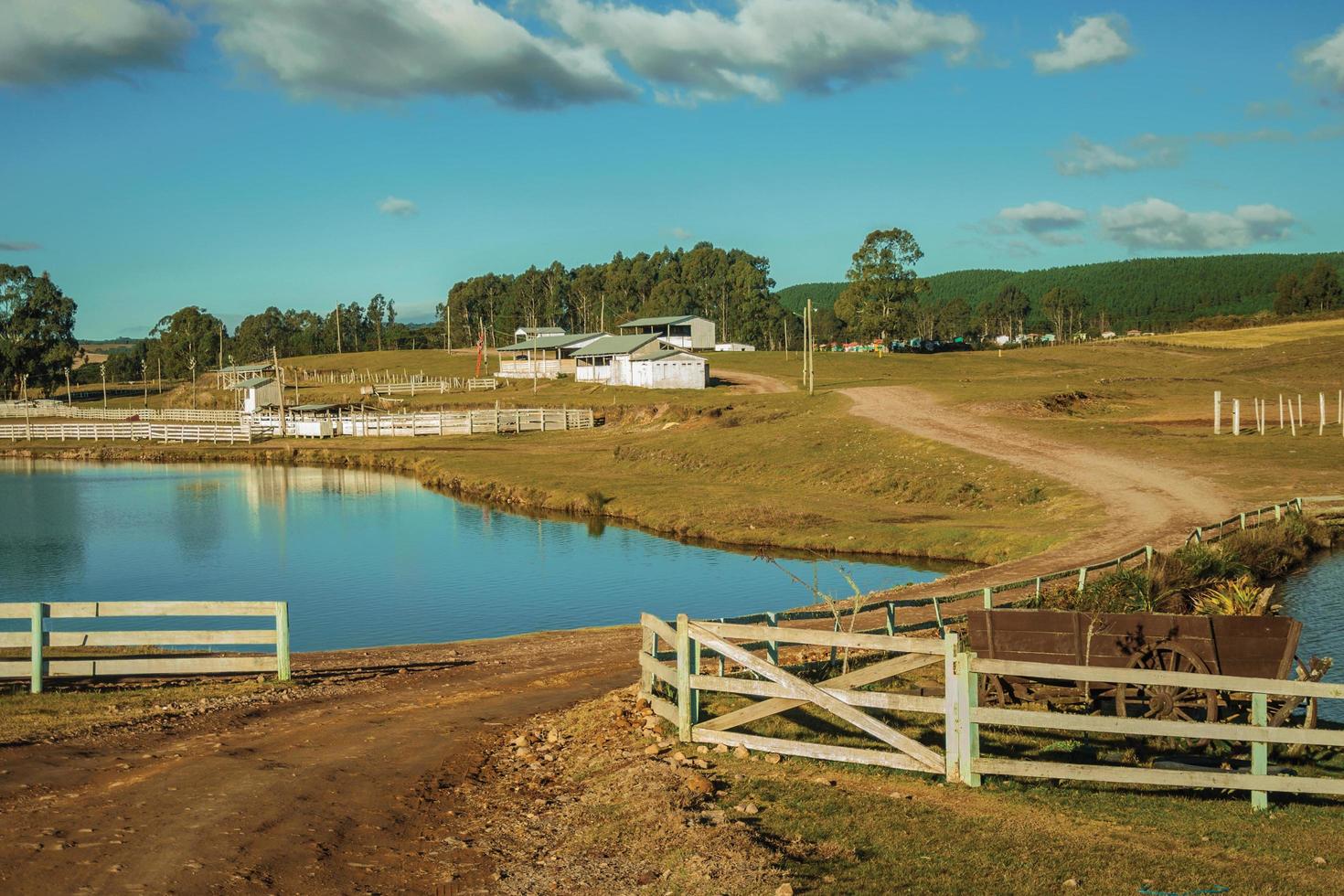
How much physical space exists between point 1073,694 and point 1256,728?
194 inches

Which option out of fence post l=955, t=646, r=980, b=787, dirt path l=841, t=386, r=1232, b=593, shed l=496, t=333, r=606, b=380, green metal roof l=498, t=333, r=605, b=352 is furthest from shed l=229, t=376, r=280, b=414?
fence post l=955, t=646, r=980, b=787

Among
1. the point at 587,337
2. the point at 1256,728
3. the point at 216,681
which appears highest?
the point at 587,337

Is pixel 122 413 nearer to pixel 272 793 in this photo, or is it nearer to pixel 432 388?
pixel 432 388

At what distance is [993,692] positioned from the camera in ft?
52.4

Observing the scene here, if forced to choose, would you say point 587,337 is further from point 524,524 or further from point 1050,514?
point 1050,514

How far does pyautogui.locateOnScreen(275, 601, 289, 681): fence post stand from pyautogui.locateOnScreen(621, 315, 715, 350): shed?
130 m

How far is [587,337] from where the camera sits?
14625cm

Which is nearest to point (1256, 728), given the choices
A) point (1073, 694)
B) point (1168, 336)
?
point (1073, 694)

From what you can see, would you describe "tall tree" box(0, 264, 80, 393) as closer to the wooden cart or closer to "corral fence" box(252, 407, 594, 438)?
"corral fence" box(252, 407, 594, 438)

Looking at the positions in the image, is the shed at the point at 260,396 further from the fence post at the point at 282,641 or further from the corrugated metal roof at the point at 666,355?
the fence post at the point at 282,641

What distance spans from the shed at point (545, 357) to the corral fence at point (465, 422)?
107ft

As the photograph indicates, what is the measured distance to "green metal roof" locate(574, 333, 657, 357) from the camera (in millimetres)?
123312

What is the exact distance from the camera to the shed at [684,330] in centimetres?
15100

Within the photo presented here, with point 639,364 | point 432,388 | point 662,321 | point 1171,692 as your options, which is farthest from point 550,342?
point 1171,692
